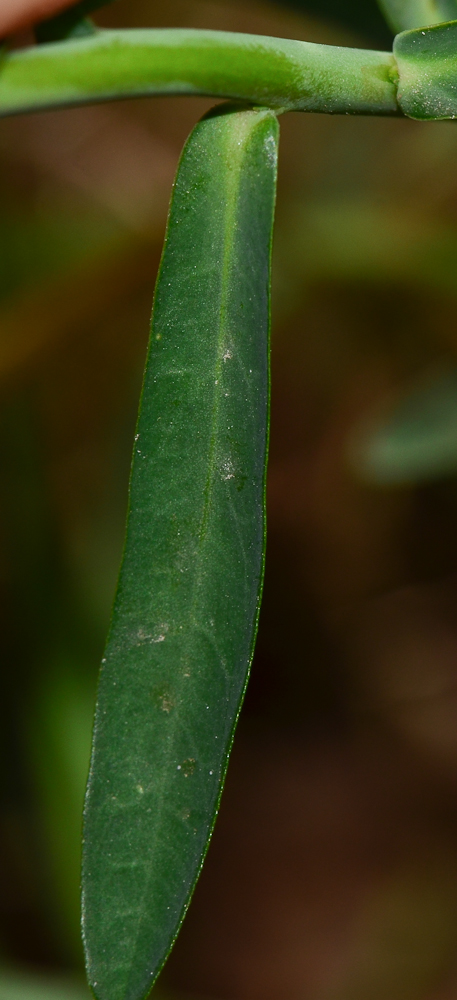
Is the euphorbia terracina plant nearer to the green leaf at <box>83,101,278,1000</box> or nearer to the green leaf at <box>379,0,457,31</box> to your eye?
the green leaf at <box>83,101,278,1000</box>

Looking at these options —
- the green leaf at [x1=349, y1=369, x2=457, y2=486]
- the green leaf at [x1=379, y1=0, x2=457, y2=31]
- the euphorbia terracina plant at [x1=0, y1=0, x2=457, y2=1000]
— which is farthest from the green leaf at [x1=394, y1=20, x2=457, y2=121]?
the green leaf at [x1=349, y1=369, x2=457, y2=486]

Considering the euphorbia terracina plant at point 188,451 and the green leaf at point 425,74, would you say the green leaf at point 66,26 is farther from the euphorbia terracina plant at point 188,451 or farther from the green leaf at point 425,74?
the green leaf at point 425,74

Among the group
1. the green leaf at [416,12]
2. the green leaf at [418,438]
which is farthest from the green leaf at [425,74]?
A: the green leaf at [418,438]

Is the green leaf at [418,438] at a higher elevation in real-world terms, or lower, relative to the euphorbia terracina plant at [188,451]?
lower

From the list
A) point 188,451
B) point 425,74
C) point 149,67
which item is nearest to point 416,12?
point 425,74

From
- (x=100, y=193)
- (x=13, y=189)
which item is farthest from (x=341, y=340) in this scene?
(x=13, y=189)

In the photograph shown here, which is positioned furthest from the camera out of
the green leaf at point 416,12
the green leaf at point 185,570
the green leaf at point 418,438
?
the green leaf at point 418,438

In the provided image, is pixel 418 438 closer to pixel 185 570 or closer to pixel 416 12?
pixel 416 12
